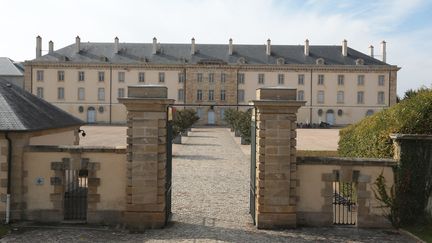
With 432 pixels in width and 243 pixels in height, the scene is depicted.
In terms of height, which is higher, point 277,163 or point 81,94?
point 81,94

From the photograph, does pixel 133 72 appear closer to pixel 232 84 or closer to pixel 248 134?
pixel 232 84

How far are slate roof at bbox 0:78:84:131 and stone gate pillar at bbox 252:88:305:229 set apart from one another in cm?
532

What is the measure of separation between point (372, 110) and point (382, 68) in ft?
18.7

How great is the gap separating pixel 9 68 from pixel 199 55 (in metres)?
26.9

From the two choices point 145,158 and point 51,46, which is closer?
point 145,158

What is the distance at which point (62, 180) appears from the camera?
1015cm

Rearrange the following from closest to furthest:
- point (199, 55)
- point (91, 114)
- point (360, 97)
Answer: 1. point (91, 114)
2. point (360, 97)
3. point (199, 55)

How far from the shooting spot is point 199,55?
5919cm

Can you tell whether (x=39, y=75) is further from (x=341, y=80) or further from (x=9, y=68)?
(x=341, y=80)

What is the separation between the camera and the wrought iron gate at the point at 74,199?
36.2 feet

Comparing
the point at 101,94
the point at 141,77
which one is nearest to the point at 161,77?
the point at 141,77

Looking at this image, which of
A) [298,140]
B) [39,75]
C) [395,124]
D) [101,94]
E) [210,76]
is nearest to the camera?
[395,124]

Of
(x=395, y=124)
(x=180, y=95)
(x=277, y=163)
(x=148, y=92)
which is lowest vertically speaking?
(x=277, y=163)

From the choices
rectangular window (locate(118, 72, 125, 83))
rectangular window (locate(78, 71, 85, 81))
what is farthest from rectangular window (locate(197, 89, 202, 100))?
rectangular window (locate(78, 71, 85, 81))
